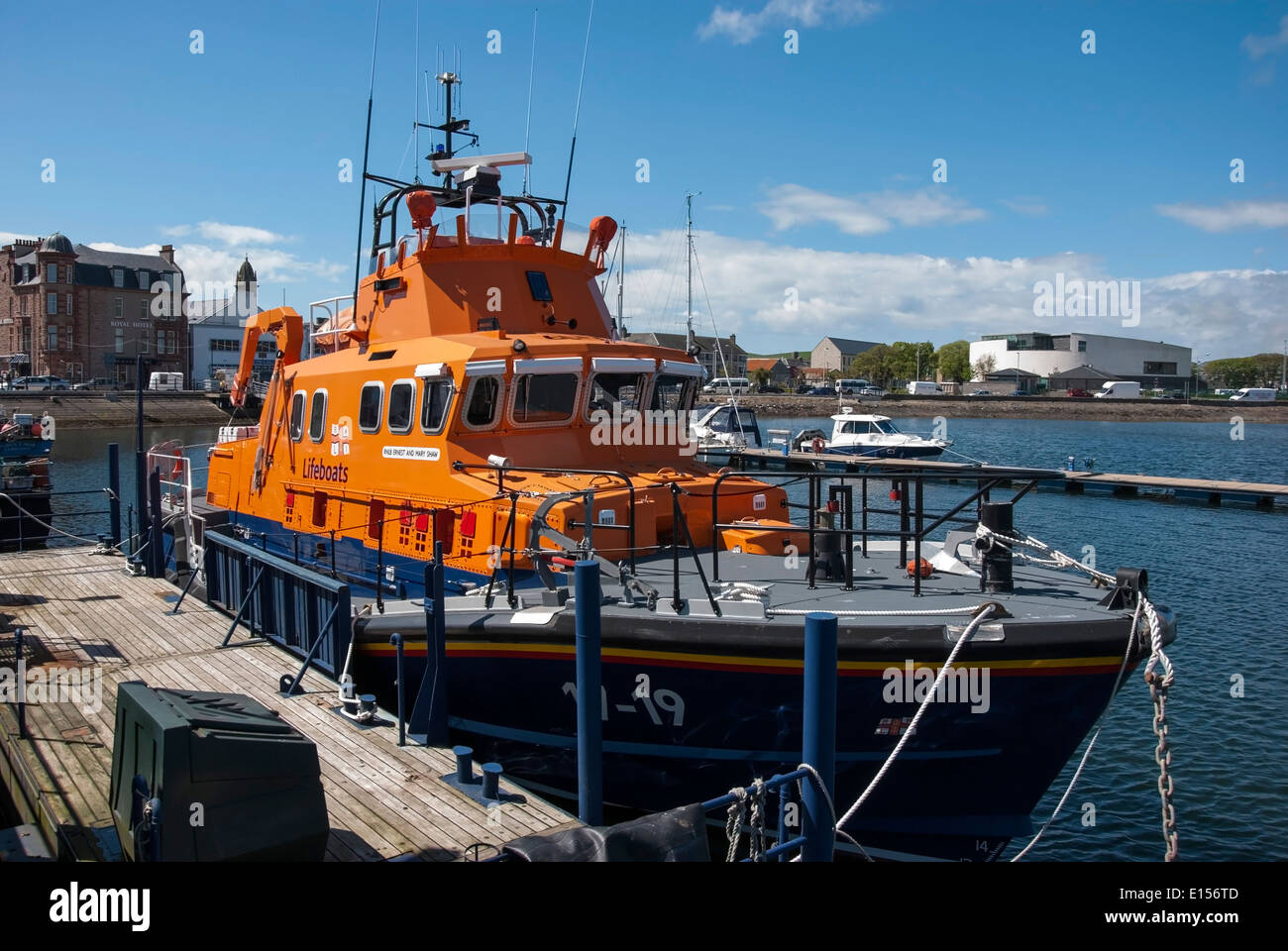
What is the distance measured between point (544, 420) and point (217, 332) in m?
72.9

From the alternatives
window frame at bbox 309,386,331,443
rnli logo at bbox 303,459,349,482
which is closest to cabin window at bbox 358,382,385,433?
rnli logo at bbox 303,459,349,482

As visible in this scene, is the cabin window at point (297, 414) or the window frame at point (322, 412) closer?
the window frame at point (322, 412)

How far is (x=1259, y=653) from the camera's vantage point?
43.5 feet

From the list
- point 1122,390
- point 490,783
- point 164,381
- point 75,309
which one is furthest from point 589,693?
point 1122,390

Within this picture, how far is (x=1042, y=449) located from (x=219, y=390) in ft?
173

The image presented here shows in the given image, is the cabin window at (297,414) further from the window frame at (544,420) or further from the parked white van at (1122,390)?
the parked white van at (1122,390)

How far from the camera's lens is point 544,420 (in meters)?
8.72

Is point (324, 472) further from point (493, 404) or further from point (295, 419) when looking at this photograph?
point (493, 404)

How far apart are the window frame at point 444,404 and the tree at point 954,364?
120 metres

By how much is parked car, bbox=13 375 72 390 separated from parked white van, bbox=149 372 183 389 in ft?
17.5

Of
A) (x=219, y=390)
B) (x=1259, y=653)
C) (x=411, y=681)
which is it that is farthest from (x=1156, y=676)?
(x=219, y=390)

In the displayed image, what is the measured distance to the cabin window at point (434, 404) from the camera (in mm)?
8258

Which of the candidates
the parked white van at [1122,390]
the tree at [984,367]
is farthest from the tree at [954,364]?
the parked white van at [1122,390]

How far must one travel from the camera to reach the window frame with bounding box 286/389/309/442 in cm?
1016
